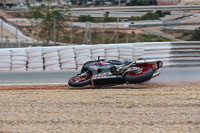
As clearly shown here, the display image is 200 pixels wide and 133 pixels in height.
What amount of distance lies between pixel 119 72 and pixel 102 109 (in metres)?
2.24

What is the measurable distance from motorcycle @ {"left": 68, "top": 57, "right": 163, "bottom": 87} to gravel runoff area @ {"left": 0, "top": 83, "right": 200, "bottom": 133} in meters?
0.26

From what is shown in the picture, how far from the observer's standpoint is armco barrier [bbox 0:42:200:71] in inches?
586

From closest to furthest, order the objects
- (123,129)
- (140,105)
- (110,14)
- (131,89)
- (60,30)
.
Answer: (123,129) < (140,105) < (131,89) < (60,30) < (110,14)

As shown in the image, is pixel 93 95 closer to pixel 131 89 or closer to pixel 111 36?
pixel 131 89

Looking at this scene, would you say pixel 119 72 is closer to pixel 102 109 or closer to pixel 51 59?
pixel 102 109

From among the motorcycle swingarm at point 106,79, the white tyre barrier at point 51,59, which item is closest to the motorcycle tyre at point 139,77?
the motorcycle swingarm at point 106,79

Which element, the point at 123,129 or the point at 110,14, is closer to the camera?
the point at 123,129

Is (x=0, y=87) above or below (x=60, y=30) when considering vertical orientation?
below

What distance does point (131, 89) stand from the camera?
33.5ft

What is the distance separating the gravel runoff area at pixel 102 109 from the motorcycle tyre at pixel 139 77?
26 cm

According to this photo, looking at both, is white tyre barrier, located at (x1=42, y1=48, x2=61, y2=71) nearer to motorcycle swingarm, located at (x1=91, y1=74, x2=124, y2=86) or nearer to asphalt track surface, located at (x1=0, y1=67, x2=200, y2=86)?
asphalt track surface, located at (x1=0, y1=67, x2=200, y2=86)

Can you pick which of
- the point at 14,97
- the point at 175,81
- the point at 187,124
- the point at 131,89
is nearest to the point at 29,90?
the point at 14,97

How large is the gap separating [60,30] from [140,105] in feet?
44.4

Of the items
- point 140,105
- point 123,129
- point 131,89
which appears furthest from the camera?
point 131,89
